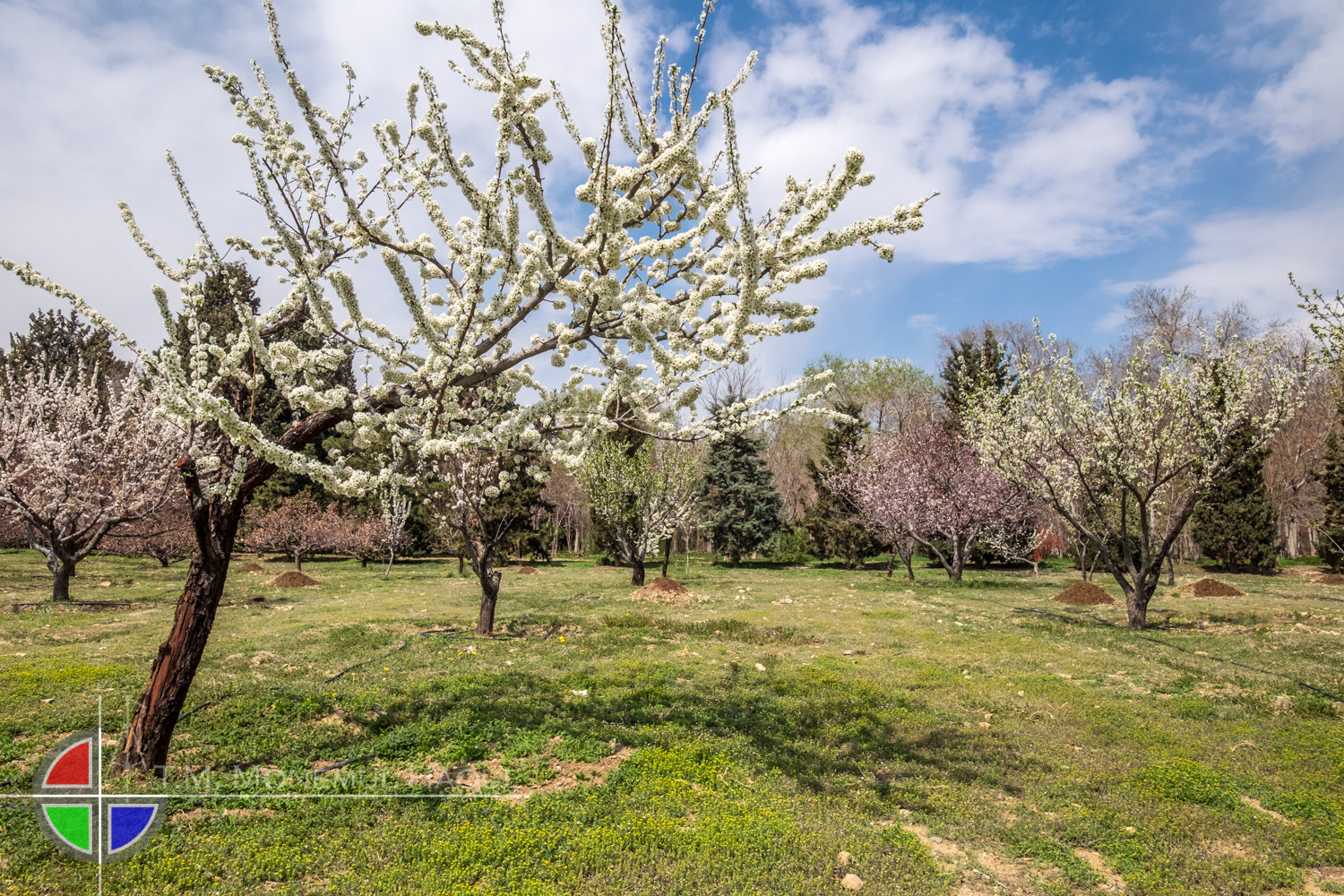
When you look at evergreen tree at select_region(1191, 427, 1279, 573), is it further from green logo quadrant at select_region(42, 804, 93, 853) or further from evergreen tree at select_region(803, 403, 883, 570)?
green logo quadrant at select_region(42, 804, 93, 853)

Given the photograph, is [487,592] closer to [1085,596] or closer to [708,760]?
[708,760]

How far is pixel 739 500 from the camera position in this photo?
37.4 metres

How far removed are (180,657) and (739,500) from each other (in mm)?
33191

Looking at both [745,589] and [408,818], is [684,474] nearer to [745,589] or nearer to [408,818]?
[745,589]

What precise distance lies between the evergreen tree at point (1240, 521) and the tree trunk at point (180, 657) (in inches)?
1492

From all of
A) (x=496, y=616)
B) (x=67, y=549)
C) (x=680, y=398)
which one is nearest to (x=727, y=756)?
(x=680, y=398)

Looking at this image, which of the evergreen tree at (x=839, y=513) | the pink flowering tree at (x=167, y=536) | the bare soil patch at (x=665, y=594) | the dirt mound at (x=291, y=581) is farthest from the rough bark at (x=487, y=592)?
the evergreen tree at (x=839, y=513)

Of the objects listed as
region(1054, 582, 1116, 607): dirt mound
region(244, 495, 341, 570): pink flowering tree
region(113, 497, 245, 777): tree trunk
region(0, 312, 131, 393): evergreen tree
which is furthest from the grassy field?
region(0, 312, 131, 393): evergreen tree

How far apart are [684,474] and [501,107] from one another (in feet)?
68.2

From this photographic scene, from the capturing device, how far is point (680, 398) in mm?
4129

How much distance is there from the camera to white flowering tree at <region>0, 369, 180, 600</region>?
14.8 metres

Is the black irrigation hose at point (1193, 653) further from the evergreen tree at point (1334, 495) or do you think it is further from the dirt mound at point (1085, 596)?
the evergreen tree at point (1334, 495)

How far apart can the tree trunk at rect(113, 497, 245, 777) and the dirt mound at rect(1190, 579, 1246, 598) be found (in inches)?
1004

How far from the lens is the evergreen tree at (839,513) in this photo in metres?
34.4
